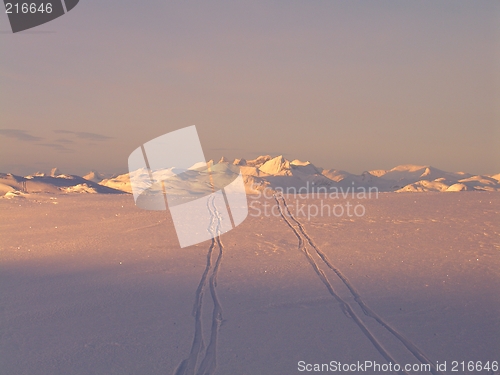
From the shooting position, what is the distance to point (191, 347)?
5.80 m

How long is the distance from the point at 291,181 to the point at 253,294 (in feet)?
80.9

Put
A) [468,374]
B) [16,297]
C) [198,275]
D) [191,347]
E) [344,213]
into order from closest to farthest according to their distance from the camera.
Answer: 1. [468,374]
2. [191,347]
3. [16,297]
4. [198,275]
5. [344,213]

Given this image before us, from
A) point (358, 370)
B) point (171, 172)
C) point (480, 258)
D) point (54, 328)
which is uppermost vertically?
point (54, 328)

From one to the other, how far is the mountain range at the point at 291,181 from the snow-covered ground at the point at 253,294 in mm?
11120

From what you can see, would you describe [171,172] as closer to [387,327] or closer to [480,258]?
[480,258]

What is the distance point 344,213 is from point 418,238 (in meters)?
3.63

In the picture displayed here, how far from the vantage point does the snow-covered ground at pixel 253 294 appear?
5664mm

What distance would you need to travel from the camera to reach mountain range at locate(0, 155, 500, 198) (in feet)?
87.1

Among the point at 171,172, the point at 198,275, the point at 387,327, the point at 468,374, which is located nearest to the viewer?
the point at 468,374

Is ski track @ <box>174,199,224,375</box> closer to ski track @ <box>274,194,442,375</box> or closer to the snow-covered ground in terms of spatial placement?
the snow-covered ground

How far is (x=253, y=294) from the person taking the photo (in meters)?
7.93

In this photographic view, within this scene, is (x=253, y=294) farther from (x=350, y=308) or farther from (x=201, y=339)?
(x=201, y=339)

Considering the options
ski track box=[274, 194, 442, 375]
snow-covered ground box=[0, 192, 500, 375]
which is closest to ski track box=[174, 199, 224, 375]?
snow-covered ground box=[0, 192, 500, 375]

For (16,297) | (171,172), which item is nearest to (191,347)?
(16,297)
